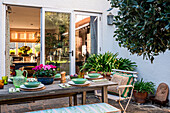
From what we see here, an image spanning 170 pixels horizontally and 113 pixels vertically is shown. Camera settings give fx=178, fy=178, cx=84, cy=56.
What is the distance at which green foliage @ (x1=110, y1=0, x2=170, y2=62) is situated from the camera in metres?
1.53

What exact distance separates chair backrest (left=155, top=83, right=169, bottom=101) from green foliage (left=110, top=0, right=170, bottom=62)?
2.87m

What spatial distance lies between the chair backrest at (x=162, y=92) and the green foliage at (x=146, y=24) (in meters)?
2.87

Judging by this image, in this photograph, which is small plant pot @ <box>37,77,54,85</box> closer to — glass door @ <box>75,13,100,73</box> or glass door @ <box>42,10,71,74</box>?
glass door @ <box>42,10,71,74</box>

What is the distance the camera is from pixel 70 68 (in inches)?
226

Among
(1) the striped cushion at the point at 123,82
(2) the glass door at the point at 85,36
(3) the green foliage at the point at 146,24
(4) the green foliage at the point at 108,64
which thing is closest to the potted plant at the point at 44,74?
(3) the green foliage at the point at 146,24

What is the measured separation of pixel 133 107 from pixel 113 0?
2976 mm

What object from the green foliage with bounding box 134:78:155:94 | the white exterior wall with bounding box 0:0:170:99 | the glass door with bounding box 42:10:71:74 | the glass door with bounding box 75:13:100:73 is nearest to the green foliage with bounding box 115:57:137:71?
the white exterior wall with bounding box 0:0:170:99

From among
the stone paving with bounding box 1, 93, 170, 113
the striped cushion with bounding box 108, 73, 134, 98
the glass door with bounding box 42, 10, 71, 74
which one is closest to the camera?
the striped cushion with bounding box 108, 73, 134, 98

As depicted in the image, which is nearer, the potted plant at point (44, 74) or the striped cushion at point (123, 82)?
the potted plant at point (44, 74)

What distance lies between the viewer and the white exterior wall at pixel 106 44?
4488mm

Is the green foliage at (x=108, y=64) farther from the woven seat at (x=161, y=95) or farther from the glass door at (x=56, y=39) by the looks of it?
the woven seat at (x=161, y=95)

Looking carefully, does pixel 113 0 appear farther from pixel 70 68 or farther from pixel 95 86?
pixel 70 68

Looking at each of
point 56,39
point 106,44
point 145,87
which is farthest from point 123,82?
point 56,39

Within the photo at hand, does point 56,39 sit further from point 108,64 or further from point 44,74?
point 44,74
